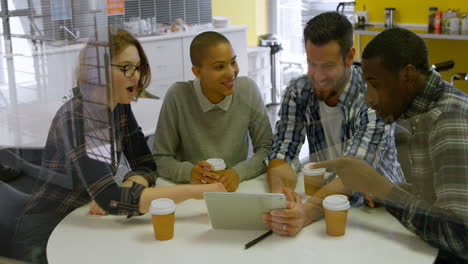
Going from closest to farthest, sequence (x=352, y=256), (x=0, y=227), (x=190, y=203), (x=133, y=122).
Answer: (x=352, y=256)
(x=190, y=203)
(x=0, y=227)
(x=133, y=122)

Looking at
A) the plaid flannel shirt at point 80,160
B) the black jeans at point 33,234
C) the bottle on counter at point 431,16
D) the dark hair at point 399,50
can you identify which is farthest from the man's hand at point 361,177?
the black jeans at point 33,234

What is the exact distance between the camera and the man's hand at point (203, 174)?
4.94ft

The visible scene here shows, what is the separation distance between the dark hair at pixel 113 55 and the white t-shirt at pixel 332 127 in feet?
1.76

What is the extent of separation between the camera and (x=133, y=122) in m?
1.69

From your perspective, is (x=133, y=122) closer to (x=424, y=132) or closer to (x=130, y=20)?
(x=130, y=20)

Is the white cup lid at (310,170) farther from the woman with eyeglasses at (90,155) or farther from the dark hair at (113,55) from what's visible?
the dark hair at (113,55)

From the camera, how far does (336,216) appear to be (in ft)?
3.99

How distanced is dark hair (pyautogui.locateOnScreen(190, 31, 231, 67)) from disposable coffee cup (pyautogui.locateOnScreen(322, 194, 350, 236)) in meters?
0.66

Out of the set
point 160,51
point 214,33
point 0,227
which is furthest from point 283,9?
point 0,227

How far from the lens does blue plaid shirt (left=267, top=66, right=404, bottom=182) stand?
1.29 meters

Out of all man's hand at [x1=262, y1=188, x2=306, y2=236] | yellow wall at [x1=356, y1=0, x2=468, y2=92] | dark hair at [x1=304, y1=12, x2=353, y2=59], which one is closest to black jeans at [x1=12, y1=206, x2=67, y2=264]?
man's hand at [x1=262, y1=188, x2=306, y2=236]

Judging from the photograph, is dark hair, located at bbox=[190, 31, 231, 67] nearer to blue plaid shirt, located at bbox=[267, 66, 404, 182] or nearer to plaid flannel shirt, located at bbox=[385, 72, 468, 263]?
blue plaid shirt, located at bbox=[267, 66, 404, 182]

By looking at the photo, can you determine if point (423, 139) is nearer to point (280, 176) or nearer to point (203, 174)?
point (280, 176)

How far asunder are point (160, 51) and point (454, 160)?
3.29ft
